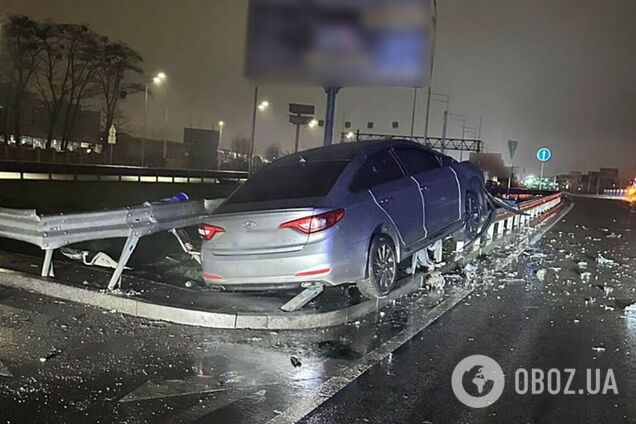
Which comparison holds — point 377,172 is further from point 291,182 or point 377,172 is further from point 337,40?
point 337,40

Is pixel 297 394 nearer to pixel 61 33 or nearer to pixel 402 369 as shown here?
pixel 402 369

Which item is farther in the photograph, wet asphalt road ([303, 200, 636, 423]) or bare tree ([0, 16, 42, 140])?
bare tree ([0, 16, 42, 140])

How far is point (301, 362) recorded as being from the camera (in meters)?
5.11

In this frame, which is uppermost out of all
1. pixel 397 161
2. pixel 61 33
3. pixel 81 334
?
pixel 61 33

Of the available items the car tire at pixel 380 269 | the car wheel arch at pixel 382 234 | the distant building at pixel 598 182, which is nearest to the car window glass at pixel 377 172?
the car wheel arch at pixel 382 234

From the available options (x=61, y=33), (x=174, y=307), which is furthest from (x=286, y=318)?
(x=61, y=33)

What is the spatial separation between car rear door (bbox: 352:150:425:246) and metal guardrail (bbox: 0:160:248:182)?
25591 mm

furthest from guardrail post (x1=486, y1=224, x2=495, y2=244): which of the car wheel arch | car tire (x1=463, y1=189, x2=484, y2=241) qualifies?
the car wheel arch

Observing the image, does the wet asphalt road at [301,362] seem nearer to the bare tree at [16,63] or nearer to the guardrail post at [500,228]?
the guardrail post at [500,228]

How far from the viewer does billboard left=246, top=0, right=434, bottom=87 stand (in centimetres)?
1503

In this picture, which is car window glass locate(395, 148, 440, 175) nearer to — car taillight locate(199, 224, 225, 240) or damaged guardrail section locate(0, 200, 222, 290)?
car taillight locate(199, 224, 225, 240)

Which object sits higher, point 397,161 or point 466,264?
point 397,161

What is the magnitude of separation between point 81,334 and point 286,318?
6.73ft

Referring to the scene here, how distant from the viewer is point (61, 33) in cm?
4744
